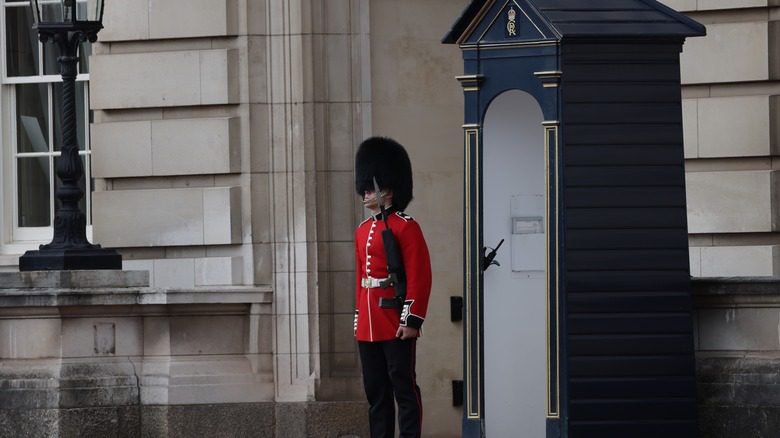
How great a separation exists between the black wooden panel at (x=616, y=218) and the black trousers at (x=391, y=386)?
1.08 meters

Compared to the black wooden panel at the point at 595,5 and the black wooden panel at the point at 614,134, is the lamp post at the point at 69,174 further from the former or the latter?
the black wooden panel at the point at 614,134

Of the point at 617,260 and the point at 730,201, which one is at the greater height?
the point at 730,201

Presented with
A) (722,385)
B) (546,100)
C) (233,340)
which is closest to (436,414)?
(233,340)

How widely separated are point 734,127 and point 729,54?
0.41 m

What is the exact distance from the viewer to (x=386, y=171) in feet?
29.3

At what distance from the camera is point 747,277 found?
925 cm

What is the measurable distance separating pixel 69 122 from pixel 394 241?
248 centimetres

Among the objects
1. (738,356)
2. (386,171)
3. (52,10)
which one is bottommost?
(738,356)

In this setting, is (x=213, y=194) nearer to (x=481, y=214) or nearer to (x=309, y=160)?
(x=309, y=160)

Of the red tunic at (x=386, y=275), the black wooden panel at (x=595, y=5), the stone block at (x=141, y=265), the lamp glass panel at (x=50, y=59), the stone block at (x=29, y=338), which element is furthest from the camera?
the lamp glass panel at (x=50, y=59)

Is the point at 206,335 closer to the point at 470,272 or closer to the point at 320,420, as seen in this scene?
the point at 320,420

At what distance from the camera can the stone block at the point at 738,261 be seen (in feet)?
31.7

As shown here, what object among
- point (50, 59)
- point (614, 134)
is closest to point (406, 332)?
point (614, 134)

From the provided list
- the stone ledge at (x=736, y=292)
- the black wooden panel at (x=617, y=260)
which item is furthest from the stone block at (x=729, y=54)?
the black wooden panel at (x=617, y=260)
